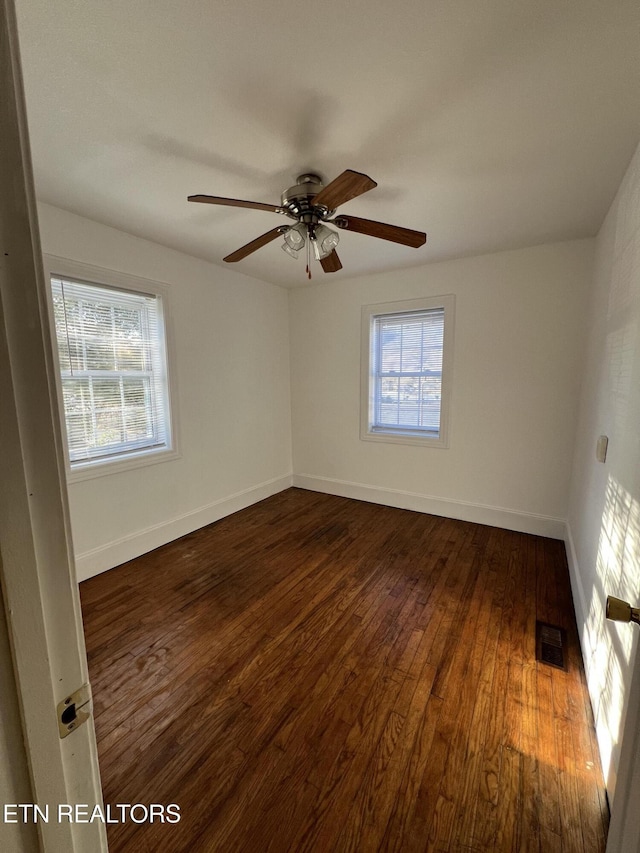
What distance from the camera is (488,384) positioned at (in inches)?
126

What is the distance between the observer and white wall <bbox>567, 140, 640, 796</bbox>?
48.0 inches

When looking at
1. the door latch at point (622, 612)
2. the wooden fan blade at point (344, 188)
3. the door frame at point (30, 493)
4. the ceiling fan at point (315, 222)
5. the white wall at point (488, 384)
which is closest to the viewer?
the door frame at point (30, 493)

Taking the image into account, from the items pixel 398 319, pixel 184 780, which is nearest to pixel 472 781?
pixel 184 780

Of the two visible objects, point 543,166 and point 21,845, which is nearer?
point 21,845

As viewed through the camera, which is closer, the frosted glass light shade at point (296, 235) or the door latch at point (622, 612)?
the door latch at point (622, 612)

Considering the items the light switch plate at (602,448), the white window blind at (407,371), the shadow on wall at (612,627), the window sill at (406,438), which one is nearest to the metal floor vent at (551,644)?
the shadow on wall at (612,627)

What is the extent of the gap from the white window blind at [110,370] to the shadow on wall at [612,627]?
3050 millimetres

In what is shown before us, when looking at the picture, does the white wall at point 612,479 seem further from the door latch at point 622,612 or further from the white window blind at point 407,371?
the white window blind at point 407,371

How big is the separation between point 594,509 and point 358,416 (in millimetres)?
2379

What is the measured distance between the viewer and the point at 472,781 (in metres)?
1.27

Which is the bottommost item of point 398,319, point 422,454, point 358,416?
point 422,454

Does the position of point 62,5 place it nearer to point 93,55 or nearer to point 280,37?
point 93,55

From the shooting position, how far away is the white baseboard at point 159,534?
8.37 feet

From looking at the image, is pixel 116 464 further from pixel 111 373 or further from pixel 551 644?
pixel 551 644
